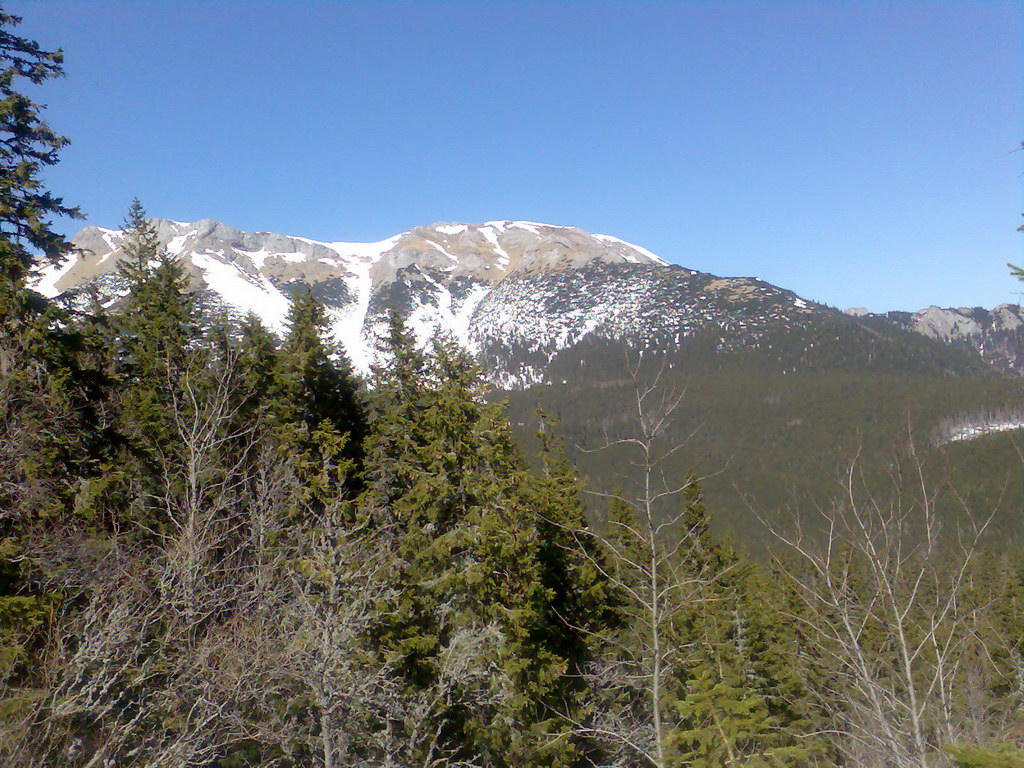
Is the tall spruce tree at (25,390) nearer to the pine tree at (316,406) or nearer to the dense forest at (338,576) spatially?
the dense forest at (338,576)

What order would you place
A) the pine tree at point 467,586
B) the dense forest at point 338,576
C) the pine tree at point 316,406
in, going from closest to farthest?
the dense forest at point 338,576, the pine tree at point 467,586, the pine tree at point 316,406

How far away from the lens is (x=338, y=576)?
Answer: 1034 centimetres

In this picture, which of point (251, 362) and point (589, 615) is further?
point (589, 615)

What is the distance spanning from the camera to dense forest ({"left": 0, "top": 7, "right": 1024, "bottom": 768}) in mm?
6598

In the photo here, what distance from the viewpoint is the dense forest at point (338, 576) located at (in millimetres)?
6598

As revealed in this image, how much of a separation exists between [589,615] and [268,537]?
9.12m

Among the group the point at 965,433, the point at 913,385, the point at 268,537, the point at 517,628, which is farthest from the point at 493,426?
the point at 913,385

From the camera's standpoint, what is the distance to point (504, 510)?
1236 cm

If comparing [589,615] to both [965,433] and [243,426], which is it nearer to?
[243,426]

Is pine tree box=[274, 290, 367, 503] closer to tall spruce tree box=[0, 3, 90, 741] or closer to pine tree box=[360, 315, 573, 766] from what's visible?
pine tree box=[360, 315, 573, 766]

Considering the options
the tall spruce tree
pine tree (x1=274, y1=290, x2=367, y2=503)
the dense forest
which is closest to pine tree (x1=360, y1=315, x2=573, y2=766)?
the dense forest

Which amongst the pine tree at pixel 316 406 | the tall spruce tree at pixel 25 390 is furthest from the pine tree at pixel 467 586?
the tall spruce tree at pixel 25 390

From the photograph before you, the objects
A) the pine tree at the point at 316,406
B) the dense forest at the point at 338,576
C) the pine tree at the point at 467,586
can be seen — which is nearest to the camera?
the dense forest at the point at 338,576

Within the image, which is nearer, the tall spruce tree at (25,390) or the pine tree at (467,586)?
the tall spruce tree at (25,390)
